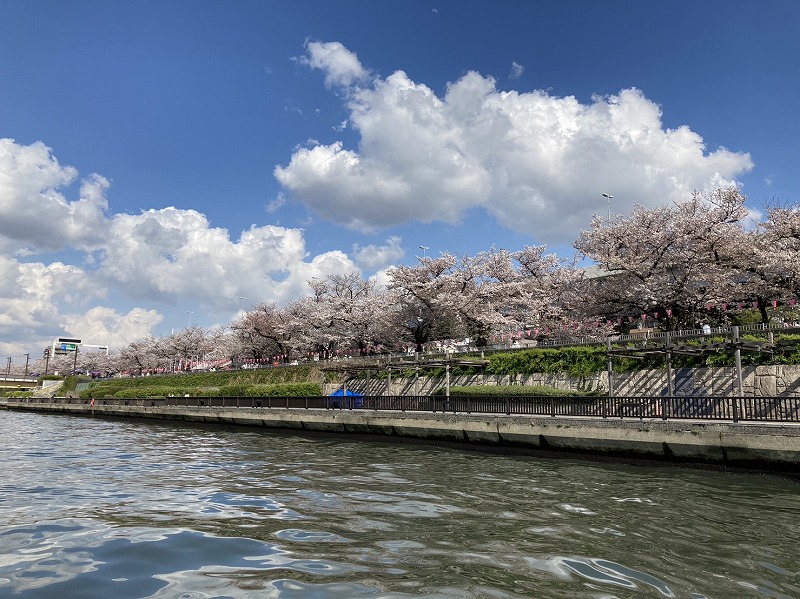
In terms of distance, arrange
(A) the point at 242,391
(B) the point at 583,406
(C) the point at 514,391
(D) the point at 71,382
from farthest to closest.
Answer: (D) the point at 71,382
(A) the point at 242,391
(C) the point at 514,391
(B) the point at 583,406

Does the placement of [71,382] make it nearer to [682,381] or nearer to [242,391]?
[242,391]

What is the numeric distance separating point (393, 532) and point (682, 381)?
75.0 ft

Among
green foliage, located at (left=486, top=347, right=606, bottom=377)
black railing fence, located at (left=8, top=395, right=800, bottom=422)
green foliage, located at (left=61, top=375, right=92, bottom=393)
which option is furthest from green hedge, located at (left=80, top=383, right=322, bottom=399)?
green foliage, located at (left=61, top=375, right=92, bottom=393)

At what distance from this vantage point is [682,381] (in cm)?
2642

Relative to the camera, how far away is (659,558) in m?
7.32

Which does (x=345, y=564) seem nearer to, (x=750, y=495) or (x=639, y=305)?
(x=750, y=495)

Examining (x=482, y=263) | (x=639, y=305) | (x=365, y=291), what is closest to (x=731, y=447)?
(x=639, y=305)

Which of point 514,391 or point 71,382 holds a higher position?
point 514,391

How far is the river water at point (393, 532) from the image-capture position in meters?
6.20

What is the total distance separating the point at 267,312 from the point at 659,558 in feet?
Result: 244

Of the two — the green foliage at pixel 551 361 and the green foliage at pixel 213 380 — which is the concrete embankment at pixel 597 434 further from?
the green foliage at pixel 213 380

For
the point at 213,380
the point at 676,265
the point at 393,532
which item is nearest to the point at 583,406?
the point at 393,532

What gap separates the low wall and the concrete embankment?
6.79 metres

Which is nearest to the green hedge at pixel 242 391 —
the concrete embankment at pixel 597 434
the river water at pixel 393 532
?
the concrete embankment at pixel 597 434
